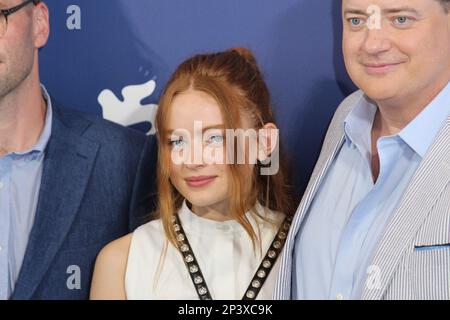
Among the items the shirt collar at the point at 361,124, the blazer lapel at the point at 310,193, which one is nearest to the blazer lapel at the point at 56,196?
the blazer lapel at the point at 310,193

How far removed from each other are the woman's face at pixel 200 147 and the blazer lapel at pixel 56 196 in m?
0.26

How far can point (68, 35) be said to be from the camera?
6.61 feet

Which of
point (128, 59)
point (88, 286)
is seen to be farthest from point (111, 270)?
point (128, 59)

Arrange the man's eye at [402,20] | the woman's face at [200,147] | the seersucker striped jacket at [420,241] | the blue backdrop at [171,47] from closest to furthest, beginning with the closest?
the seersucker striped jacket at [420,241] < the man's eye at [402,20] < the woman's face at [200,147] < the blue backdrop at [171,47]

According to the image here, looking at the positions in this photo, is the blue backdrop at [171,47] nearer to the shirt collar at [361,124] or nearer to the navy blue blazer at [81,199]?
the navy blue blazer at [81,199]

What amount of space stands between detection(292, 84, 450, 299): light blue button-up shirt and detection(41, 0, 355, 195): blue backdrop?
1.00 ft

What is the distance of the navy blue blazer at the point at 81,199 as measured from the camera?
176cm

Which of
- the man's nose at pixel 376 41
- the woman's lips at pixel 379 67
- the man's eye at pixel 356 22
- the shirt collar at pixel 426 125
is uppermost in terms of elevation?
the man's eye at pixel 356 22

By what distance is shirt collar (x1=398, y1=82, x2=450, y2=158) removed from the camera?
1.57 meters

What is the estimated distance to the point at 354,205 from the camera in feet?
5.44

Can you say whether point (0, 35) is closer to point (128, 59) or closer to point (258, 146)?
point (128, 59)

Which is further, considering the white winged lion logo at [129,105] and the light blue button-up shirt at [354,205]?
the white winged lion logo at [129,105]

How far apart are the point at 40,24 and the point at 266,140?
0.64m

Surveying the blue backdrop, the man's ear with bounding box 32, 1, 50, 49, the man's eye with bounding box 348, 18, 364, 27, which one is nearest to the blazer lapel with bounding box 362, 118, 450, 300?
the man's eye with bounding box 348, 18, 364, 27
